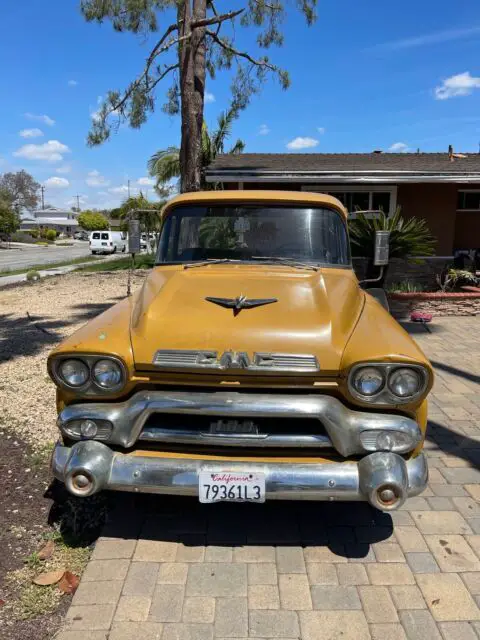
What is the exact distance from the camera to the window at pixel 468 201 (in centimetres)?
1377

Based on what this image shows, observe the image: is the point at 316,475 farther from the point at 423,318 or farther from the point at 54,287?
the point at 54,287

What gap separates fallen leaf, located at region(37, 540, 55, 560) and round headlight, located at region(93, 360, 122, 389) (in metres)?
1.08

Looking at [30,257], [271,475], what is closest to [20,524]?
[271,475]

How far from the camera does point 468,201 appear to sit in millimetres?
13898

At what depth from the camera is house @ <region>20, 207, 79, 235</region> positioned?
10888 centimetres

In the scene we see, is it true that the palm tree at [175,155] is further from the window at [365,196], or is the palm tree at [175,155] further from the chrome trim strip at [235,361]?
the chrome trim strip at [235,361]

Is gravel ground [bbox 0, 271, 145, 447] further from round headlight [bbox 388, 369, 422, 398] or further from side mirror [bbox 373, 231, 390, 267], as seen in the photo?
side mirror [bbox 373, 231, 390, 267]

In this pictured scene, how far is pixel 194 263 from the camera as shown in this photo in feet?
12.4

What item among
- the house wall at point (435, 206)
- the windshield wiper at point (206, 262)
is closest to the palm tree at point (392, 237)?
the house wall at point (435, 206)

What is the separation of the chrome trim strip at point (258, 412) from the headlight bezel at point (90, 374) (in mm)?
98

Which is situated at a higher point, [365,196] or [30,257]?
[365,196]

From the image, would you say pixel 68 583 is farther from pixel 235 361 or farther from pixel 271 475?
pixel 235 361

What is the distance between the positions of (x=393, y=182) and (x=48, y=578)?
449 inches

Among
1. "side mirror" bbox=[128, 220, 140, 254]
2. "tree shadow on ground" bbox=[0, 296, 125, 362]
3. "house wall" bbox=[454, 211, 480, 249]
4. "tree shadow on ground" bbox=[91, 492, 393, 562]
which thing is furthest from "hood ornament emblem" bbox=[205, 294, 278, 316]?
"house wall" bbox=[454, 211, 480, 249]
